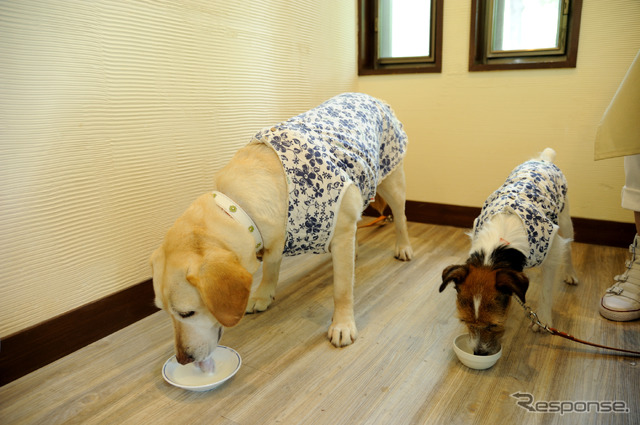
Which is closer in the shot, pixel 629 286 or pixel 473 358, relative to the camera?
pixel 473 358

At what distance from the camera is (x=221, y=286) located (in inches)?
53.2

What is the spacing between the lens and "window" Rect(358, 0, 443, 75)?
3.34 metres

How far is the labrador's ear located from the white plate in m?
0.35

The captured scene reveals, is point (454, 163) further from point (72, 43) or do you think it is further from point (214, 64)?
point (72, 43)

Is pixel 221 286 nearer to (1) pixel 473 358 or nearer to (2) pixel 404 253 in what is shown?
(1) pixel 473 358

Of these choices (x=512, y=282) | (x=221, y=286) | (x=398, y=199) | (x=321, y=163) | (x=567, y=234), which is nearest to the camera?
(x=221, y=286)

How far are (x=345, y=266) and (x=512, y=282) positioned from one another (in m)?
0.72

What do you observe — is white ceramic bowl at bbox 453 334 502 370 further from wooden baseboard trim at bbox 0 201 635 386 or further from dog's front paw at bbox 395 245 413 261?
wooden baseboard trim at bbox 0 201 635 386

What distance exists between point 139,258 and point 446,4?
9.10 feet

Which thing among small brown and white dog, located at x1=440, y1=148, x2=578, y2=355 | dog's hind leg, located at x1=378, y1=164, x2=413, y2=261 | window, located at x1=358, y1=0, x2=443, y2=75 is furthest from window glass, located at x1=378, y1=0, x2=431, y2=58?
small brown and white dog, located at x1=440, y1=148, x2=578, y2=355

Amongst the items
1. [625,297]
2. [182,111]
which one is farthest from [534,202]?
[182,111]

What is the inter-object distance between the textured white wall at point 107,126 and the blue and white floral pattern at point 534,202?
5.22ft

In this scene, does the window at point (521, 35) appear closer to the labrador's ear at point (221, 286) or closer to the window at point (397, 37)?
the window at point (397, 37)

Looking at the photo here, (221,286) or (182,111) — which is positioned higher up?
(182,111)
